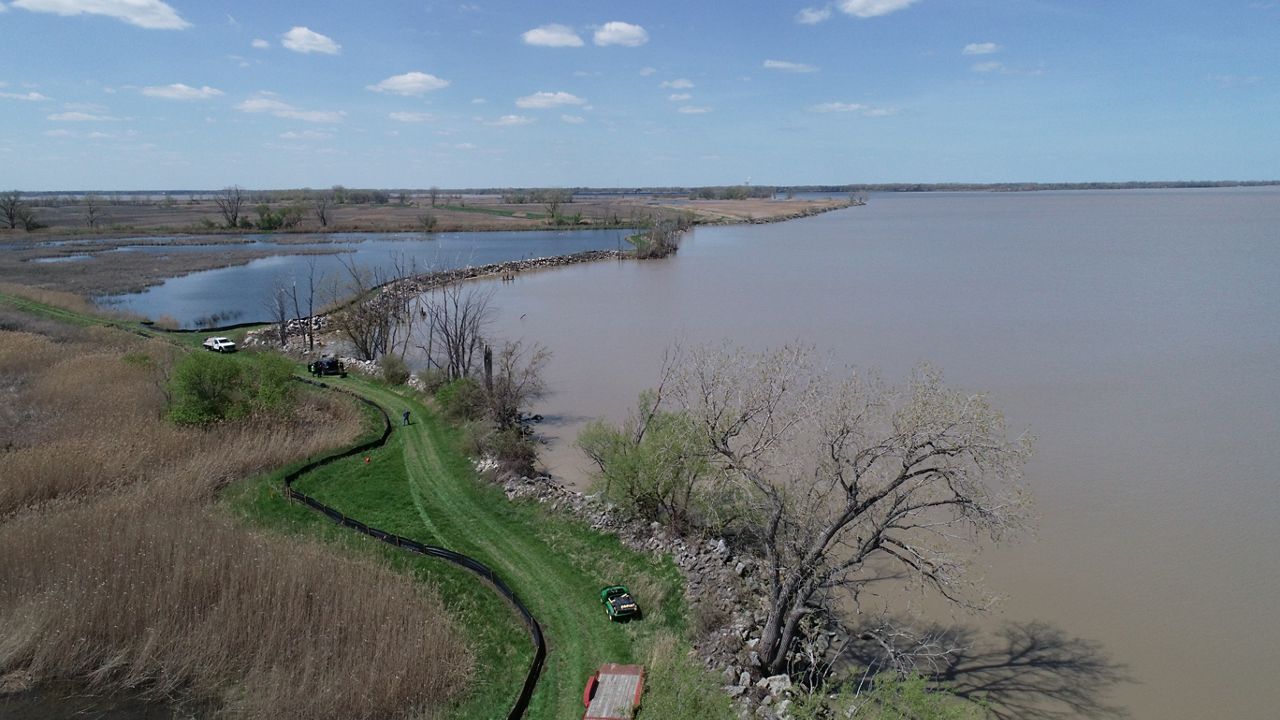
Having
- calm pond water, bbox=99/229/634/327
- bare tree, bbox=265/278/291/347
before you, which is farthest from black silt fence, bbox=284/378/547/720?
calm pond water, bbox=99/229/634/327

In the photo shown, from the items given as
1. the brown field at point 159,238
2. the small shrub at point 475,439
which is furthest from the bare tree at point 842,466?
the brown field at point 159,238

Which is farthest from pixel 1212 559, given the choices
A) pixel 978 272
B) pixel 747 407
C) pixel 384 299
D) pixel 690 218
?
pixel 690 218

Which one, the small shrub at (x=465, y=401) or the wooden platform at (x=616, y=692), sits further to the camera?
the small shrub at (x=465, y=401)

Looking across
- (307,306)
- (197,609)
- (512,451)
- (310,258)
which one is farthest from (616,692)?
(310,258)

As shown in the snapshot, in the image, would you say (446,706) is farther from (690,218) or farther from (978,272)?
(690,218)

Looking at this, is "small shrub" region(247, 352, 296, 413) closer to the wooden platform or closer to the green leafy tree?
the green leafy tree

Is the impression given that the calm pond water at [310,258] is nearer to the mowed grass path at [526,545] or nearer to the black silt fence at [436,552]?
the black silt fence at [436,552]
